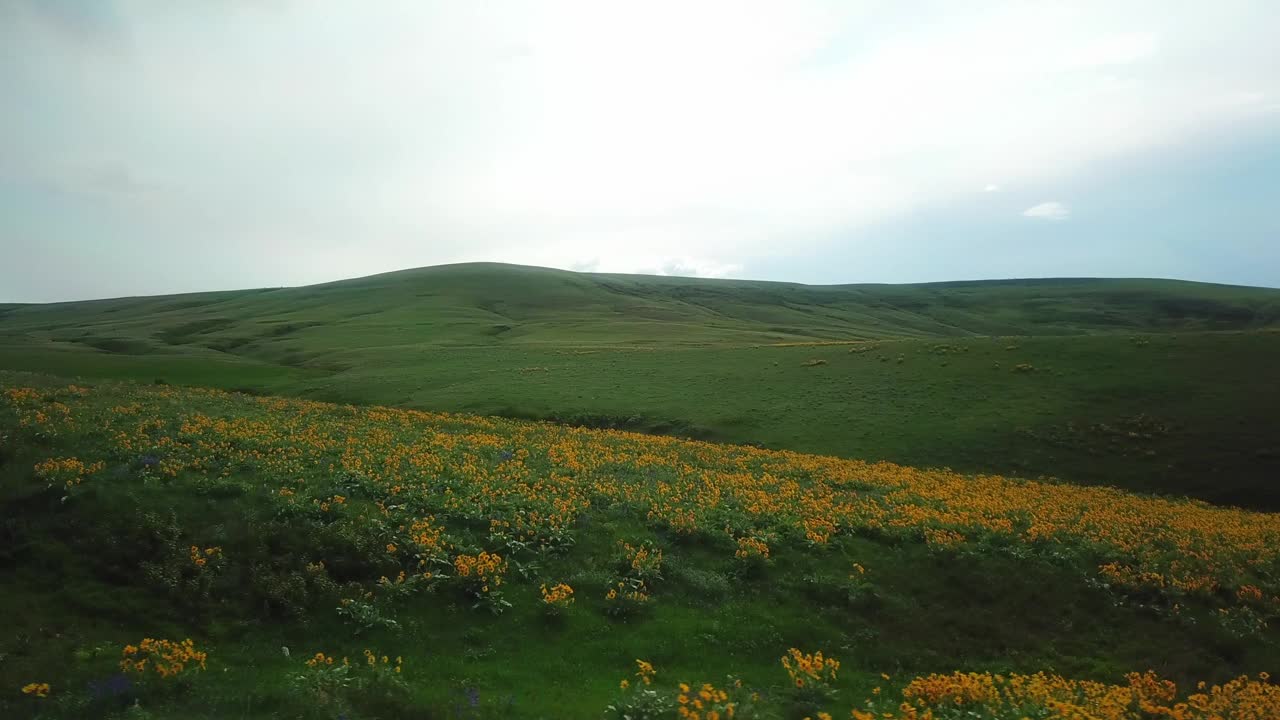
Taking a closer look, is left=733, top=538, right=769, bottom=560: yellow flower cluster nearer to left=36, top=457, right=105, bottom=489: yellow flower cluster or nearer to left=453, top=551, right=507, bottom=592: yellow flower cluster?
left=453, top=551, right=507, bottom=592: yellow flower cluster

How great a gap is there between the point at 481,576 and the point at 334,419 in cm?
1900

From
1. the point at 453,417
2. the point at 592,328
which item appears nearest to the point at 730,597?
the point at 453,417

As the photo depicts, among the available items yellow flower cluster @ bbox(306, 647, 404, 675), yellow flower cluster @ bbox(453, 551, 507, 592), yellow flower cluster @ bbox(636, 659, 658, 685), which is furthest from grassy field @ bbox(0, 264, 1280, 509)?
yellow flower cluster @ bbox(306, 647, 404, 675)

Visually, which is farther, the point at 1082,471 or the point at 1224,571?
the point at 1082,471

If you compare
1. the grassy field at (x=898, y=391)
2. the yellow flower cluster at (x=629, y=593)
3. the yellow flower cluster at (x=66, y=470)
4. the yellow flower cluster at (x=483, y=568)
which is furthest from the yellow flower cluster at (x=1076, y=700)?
the grassy field at (x=898, y=391)

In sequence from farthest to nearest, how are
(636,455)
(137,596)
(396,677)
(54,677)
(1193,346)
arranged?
1. (1193,346)
2. (636,455)
3. (137,596)
4. (396,677)
5. (54,677)

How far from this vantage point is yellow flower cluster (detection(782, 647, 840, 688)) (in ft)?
40.7

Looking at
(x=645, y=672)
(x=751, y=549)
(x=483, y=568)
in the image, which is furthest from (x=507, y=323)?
(x=645, y=672)

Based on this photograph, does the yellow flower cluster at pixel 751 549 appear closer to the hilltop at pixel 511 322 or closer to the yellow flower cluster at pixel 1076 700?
the yellow flower cluster at pixel 1076 700

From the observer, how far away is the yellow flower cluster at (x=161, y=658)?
10.9 meters

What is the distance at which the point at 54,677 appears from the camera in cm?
1070

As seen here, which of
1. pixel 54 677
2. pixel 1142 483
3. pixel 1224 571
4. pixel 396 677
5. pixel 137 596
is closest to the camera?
pixel 54 677

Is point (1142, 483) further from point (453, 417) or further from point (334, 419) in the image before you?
point (334, 419)

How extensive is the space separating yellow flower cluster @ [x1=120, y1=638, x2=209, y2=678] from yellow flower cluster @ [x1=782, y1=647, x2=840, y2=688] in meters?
10.8
